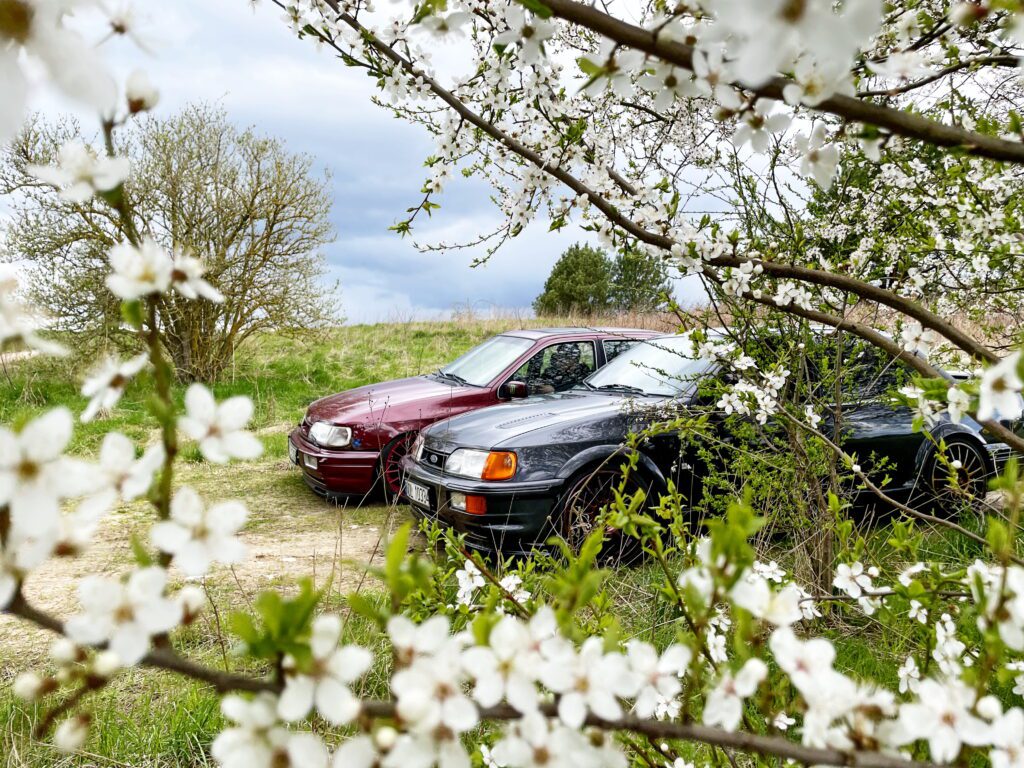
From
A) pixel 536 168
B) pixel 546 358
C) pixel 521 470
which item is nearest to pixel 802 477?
pixel 521 470

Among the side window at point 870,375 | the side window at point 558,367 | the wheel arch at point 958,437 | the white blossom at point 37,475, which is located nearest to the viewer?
the white blossom at point 37,475

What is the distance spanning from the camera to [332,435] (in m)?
Answer: 5.48

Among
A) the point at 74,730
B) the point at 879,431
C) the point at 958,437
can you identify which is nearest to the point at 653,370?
the point at 879,431

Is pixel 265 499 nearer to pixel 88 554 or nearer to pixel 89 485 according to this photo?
pixel 88 554

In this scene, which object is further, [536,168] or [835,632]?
[835,632]

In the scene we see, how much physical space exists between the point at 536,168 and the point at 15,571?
221cm

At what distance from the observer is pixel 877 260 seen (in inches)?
161

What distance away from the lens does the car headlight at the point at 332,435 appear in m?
5.44

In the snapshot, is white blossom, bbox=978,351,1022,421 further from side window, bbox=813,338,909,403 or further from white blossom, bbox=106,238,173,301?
side window, bbox=813,338,909,403

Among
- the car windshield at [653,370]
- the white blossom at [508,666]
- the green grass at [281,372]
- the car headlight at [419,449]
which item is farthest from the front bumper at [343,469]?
the white blossom at [508,666]

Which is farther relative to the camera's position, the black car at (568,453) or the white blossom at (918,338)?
the black car at (568,453)

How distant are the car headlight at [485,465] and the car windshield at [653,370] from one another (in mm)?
1024

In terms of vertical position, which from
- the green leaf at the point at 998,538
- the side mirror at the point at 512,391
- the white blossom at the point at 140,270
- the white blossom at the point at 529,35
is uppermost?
the white blossom at the point at 529,35

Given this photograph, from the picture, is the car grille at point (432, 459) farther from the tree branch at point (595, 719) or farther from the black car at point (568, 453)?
the tree branch at point (595, 719)
